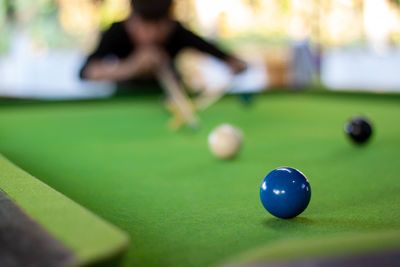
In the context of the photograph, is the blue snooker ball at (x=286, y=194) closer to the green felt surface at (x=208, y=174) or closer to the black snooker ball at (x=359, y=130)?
the green felt surface at (x=208, y=174)

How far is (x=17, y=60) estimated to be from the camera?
35.1ft

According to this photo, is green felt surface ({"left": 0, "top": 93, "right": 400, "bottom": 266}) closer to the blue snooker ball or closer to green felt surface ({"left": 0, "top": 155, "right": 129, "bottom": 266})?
the blue snooker ball

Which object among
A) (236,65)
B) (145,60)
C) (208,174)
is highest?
(236,65)

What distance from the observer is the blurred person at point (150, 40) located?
533 centimetres

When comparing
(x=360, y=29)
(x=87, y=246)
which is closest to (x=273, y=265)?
(x=87, y=246)

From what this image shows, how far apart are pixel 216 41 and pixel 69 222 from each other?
9706mm

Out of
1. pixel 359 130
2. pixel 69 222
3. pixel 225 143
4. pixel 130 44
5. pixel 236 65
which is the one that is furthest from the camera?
pixel 130 44

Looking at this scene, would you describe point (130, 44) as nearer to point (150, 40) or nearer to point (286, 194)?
point (150, 40)

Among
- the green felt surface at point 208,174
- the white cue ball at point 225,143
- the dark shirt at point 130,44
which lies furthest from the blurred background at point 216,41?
the white cue ball at point 225,143

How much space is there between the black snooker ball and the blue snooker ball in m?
1.81

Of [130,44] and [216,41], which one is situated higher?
[216,41]

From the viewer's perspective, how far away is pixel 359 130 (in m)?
3.58

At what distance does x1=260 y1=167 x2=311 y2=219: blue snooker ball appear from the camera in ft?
6.03

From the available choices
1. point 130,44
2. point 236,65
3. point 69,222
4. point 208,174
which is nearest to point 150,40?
point 130,44
